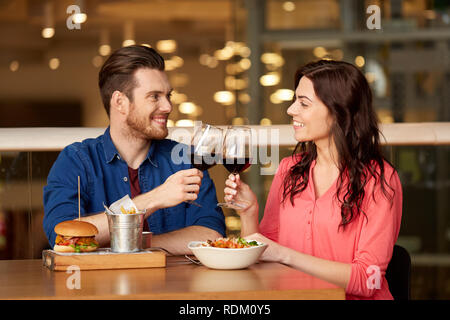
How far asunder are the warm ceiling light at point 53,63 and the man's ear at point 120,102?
4329mm

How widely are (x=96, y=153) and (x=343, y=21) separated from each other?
4.12 metres

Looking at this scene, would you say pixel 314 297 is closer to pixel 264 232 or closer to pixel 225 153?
pixel 225 153

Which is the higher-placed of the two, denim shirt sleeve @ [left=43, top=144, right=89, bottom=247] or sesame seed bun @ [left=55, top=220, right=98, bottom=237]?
denim shirt sleeve @ [left=43, top=144, right=89, bottom=247]

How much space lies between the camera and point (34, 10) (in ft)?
21.2

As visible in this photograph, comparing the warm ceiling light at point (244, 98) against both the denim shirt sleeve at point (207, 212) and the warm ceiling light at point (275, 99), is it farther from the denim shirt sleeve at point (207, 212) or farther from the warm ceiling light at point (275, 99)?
the denim shirt sleeve at point (207, 212)

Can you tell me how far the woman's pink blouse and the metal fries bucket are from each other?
57 cm

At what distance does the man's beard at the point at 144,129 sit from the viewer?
2.29 metres

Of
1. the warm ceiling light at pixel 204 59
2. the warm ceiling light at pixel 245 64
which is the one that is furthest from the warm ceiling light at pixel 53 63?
the warm ceiling light at pixel 245 64

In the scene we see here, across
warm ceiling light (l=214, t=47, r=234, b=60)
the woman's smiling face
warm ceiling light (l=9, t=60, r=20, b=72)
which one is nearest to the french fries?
the woman's smiling face

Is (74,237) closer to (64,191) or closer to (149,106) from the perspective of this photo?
(64,191)

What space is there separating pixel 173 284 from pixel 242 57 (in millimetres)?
4820

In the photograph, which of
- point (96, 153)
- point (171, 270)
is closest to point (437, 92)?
point (96, 153)

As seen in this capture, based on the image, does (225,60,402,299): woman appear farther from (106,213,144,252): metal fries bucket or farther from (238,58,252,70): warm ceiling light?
(238,58,252,70): warm ceiling light

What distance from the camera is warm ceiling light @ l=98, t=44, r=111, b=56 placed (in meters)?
6.46
